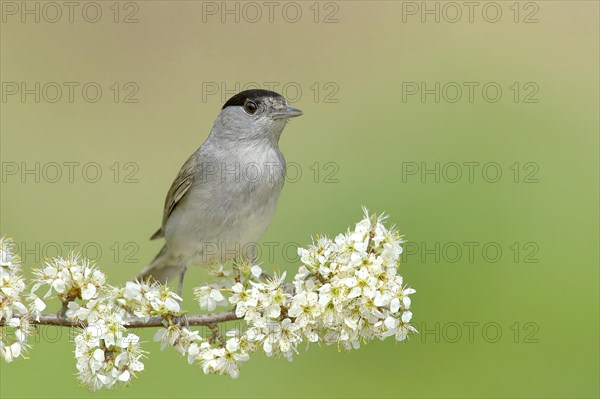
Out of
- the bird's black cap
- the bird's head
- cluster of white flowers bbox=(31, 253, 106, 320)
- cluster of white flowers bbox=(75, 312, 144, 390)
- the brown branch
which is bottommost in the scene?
cluster of white flowers bbox=(75, 312, 144, 390)

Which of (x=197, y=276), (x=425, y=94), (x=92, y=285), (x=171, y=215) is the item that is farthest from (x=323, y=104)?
(x=92, y=285)

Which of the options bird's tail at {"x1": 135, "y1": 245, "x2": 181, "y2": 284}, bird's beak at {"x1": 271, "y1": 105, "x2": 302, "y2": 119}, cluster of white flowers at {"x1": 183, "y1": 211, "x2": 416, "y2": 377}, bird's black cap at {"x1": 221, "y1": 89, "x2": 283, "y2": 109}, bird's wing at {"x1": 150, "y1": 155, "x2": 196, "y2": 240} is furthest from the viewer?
bird's tail at {"x1": 135, "y1": 245, "x2": 181, "y2": 284}

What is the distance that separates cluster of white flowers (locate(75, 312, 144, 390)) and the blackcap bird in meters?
1.73

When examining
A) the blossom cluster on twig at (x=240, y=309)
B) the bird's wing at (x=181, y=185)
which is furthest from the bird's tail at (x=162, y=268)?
the blossom cluster on twig at (x=240, y=309)

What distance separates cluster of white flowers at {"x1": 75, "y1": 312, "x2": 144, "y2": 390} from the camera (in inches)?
134

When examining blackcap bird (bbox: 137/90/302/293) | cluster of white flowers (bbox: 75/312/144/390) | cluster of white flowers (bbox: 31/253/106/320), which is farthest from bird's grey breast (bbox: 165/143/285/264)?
cluster of white flowers (bbox: 75/312/144/390)

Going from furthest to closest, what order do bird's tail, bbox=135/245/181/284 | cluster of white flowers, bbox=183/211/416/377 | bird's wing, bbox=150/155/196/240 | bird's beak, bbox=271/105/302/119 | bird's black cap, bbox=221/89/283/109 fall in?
1. bird's tail, bbox=135/245/181/284
2. bird's wing, bbox=150/155/196/240
3. bird's black cap, bbox=221/89/283/109
4. bird's beak, bbox=271/105/302/119
5. cluster of white flowers, bbox=183/211/416/377

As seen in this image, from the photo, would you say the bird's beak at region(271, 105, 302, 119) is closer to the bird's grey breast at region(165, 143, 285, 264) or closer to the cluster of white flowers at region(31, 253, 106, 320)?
the bird's grey breast at region(165, 143, 285, 264)

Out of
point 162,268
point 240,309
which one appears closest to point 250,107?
point 162,268

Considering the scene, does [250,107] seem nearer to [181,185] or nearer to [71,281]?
[181,185]

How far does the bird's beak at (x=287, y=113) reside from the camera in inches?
204

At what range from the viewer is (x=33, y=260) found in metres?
8.66

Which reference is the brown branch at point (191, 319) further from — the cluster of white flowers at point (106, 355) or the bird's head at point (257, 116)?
the bird's head at point (257, 116)

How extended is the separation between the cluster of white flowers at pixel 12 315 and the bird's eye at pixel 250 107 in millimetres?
2250
